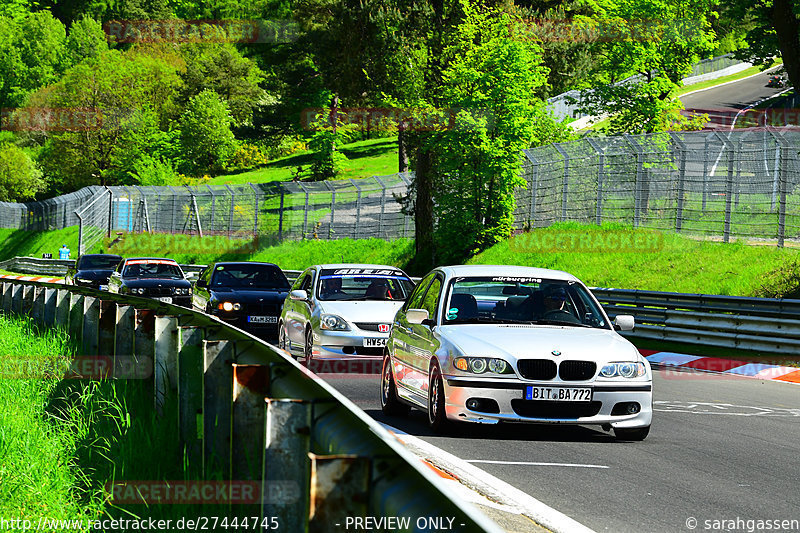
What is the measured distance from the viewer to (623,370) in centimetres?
961

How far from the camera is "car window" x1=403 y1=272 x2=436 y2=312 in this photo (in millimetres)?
11516

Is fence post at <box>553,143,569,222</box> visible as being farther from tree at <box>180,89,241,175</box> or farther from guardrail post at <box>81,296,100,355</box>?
tree at <box>180,89,241,175</box>

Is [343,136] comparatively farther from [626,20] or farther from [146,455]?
[146,455]

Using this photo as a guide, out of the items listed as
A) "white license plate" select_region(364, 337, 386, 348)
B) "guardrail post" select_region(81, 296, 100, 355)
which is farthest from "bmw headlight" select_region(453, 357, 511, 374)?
"white license plate" select_region(364, 337, 386, 348)

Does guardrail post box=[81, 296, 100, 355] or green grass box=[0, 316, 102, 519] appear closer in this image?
green grass box=[0, 316, 102, 519]

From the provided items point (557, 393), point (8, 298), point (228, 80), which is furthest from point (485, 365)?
point (228, 80)

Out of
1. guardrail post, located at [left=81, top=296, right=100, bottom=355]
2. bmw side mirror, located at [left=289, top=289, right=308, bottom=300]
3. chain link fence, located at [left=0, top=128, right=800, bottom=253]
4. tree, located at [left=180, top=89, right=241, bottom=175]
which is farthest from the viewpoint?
tree, located at [left=180, top=89, right=241, bottom=175]

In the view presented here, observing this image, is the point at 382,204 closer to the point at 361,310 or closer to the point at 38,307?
the point at 361,310

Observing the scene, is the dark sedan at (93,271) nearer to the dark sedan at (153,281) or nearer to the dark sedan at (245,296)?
the dark sedan at (153,281)

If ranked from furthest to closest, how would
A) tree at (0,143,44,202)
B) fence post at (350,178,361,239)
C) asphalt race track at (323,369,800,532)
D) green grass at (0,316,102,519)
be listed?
tree at (0,143,44,202), fence post at (350,178,361,239), asphalt race track at (323,369,800,532), green grass at (0,316,102,519)

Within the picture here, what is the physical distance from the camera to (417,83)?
33.8m

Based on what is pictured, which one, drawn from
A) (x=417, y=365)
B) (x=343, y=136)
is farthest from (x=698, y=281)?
(x=343, y=136)

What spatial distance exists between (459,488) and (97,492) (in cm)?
229

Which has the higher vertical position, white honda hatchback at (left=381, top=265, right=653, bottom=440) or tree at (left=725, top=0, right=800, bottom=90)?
tree at (left=725, top=0, right=800, bottom=90)
